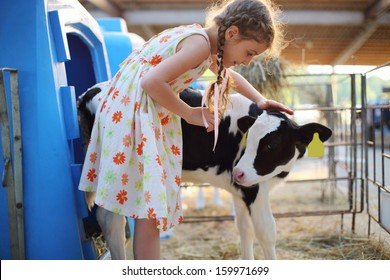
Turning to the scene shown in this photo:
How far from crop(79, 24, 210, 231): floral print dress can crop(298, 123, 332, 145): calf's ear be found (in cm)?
68

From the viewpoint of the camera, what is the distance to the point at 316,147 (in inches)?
89.4

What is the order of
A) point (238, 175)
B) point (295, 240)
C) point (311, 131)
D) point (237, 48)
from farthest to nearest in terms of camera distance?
1. point (295, 240)
2. point (311, 131)
3. point (238, 175)
4. point (237, 48)

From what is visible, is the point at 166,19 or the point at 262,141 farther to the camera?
the point at 166,19

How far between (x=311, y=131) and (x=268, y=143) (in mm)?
226

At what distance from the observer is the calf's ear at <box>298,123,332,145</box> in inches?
87.7

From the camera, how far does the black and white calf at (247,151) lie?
2.17 meters

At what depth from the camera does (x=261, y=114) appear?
2289mm

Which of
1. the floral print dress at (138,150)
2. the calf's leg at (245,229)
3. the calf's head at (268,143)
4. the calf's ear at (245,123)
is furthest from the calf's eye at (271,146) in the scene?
the floral print dress at (138,150)

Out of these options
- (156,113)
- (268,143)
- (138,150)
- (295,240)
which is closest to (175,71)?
(156,113)

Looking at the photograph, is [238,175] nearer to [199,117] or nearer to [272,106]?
[272,106]

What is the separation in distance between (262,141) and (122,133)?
0.72 m

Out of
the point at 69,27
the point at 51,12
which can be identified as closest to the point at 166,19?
the point at 69,27

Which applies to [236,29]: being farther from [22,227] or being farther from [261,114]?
[22,227]
